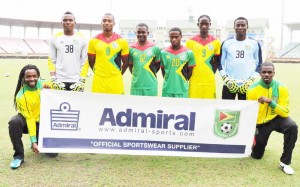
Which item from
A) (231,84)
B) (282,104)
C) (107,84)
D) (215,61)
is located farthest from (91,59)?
(282,104)

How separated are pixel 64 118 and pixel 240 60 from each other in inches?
102

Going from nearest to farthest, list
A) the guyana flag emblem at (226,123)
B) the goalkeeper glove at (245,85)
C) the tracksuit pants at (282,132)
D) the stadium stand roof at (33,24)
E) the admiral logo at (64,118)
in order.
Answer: the tracksuit pants at (282,132)
the admiral logo at (64,118)
the guyana flag emblem at (226,123)
the goalkeeper glove at (245,85)
the stadium stand roof at (33,24)

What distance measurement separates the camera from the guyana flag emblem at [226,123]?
429 centimetres

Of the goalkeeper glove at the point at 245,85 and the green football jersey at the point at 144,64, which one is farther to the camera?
the green football jersey at the point at 144,64

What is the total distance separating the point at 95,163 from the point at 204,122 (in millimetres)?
1473

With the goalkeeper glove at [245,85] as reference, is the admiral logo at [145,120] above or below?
below

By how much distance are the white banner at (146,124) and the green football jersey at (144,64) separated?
758 millimetres

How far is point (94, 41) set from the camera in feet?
15.8

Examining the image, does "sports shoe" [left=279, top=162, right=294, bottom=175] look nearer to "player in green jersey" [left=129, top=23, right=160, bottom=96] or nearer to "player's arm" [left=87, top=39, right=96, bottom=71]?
"player in green jersey" [left=129, top=23, right=160, bottom=96]

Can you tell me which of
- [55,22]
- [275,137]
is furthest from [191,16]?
[275,137]

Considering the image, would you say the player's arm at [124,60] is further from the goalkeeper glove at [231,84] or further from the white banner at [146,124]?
the goalkeeper glove at [231,84]

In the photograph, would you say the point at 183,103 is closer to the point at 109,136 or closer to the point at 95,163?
the point at 109,136

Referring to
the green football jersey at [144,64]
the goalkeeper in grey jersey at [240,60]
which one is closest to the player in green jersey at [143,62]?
the green football jersey at [144,64]

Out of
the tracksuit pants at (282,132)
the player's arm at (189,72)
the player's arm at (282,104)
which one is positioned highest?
the player's arm at (189,72)
